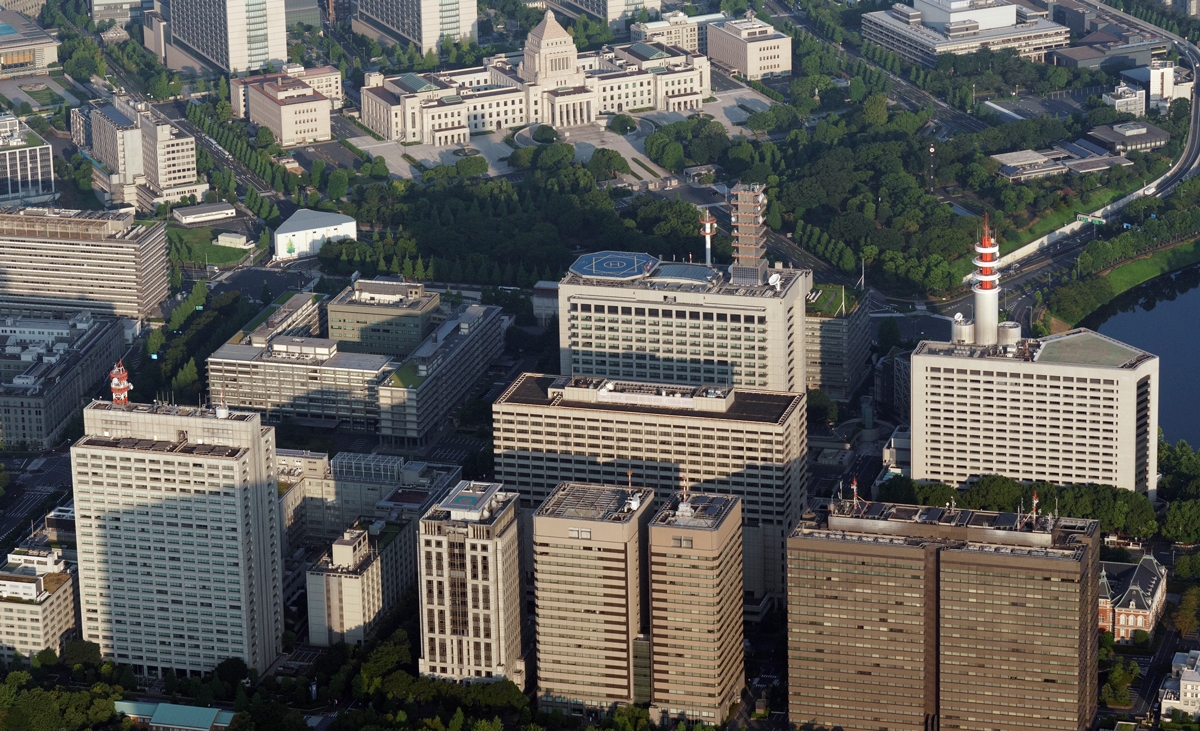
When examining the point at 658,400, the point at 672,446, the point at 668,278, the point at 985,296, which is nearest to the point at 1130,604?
the point at 985,296

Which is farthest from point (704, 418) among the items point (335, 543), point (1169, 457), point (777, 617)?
point (1169, 457)

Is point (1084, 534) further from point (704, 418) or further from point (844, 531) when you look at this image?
point (704, 418)

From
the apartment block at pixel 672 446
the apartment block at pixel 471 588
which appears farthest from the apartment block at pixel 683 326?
the apartment block at pixel 471 588

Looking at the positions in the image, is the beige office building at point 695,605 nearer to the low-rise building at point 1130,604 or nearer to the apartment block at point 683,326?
the low-rise building at point 1130,604

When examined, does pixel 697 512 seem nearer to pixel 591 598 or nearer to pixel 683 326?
pixel 591 598

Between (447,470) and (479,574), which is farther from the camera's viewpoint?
(447,470)

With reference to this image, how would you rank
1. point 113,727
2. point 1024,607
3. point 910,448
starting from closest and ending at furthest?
point 1024,607 < point 113,727 < point 910,448

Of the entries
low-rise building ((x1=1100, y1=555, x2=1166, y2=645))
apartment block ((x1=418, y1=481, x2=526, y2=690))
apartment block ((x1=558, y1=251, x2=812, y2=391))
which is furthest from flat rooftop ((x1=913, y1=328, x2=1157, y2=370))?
apartment block ((x1=418, y1=481, x2=526, y2=690))
